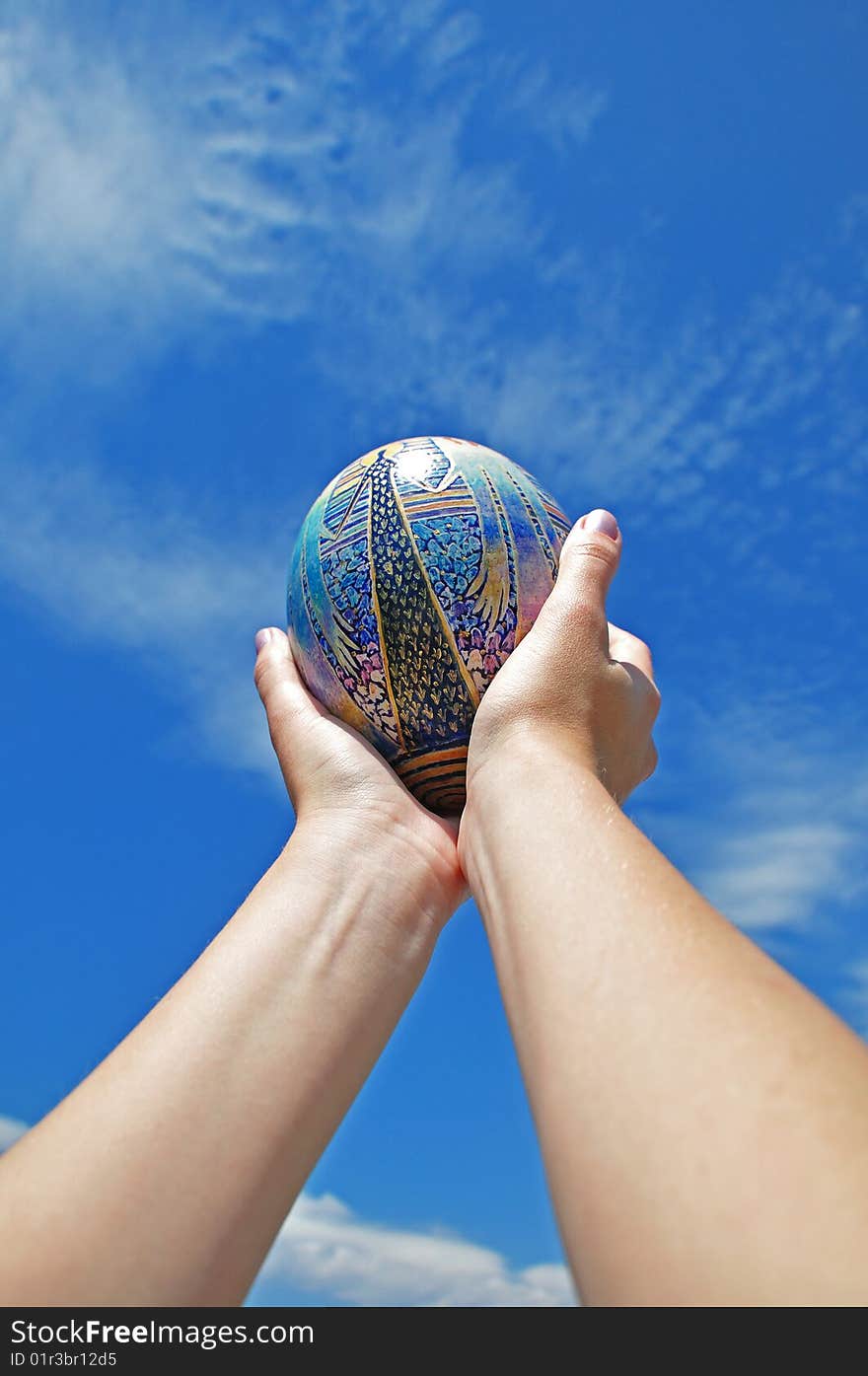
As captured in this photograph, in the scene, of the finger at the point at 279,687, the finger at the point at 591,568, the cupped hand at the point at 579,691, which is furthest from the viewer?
the finger at the point at 279,687

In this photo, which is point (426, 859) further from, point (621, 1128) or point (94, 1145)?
point (621, 1128)

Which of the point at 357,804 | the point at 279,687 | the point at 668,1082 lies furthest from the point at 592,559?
the point at 668,1082

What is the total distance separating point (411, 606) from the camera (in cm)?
473

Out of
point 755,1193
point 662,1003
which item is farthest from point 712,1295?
point 662,1003

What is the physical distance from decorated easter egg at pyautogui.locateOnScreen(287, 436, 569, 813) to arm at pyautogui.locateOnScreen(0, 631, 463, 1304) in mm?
918

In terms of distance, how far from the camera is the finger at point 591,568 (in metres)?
4.13

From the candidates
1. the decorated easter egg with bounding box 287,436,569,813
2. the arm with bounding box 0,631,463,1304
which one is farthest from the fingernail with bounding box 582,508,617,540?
the arm with bounding box 0,631,463,1304

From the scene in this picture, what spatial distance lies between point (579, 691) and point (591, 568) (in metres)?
0.80

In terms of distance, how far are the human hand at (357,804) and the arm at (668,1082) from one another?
49.3 inches

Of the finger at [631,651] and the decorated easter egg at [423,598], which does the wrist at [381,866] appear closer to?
the decorated easter egg at [423,598]

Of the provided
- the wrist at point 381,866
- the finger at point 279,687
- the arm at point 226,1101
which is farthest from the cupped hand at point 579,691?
the finger at point 279,687

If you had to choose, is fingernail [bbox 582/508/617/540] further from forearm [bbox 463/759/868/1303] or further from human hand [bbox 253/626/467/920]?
forearm [bbox 463/759/868/1303]

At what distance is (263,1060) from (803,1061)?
1.50 m

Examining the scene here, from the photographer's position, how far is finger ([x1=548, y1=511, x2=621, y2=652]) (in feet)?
13.5
